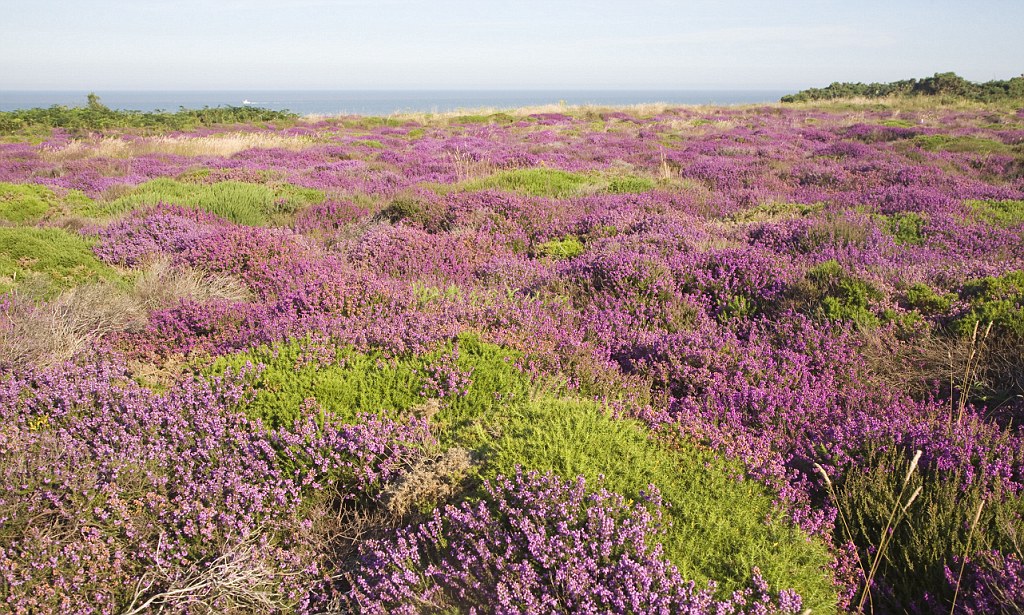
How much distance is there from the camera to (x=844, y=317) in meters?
4.87

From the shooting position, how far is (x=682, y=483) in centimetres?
290

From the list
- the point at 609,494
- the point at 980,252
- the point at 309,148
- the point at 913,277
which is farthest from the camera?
the point at 309,148

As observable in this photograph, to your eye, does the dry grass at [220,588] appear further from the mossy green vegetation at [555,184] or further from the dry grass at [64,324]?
the mossy green vegetation at [555,184]

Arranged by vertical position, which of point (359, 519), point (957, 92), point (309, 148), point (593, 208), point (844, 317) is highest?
point (957, 92)

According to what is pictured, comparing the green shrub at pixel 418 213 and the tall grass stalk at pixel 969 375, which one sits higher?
the green shrub at pixel 418 213

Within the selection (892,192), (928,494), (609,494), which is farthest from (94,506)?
(892,192)

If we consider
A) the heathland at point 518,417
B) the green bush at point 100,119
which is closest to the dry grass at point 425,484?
the heathland at point 518,417

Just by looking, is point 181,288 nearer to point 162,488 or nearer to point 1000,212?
point 162,488

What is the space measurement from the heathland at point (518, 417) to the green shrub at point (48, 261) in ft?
0.23

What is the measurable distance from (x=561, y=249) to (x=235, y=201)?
19.4ft

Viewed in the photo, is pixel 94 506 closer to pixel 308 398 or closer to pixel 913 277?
pixel 308 398

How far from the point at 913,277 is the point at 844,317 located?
1.10 m

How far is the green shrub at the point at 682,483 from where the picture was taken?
96.0 inches

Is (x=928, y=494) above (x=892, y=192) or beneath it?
beneath
